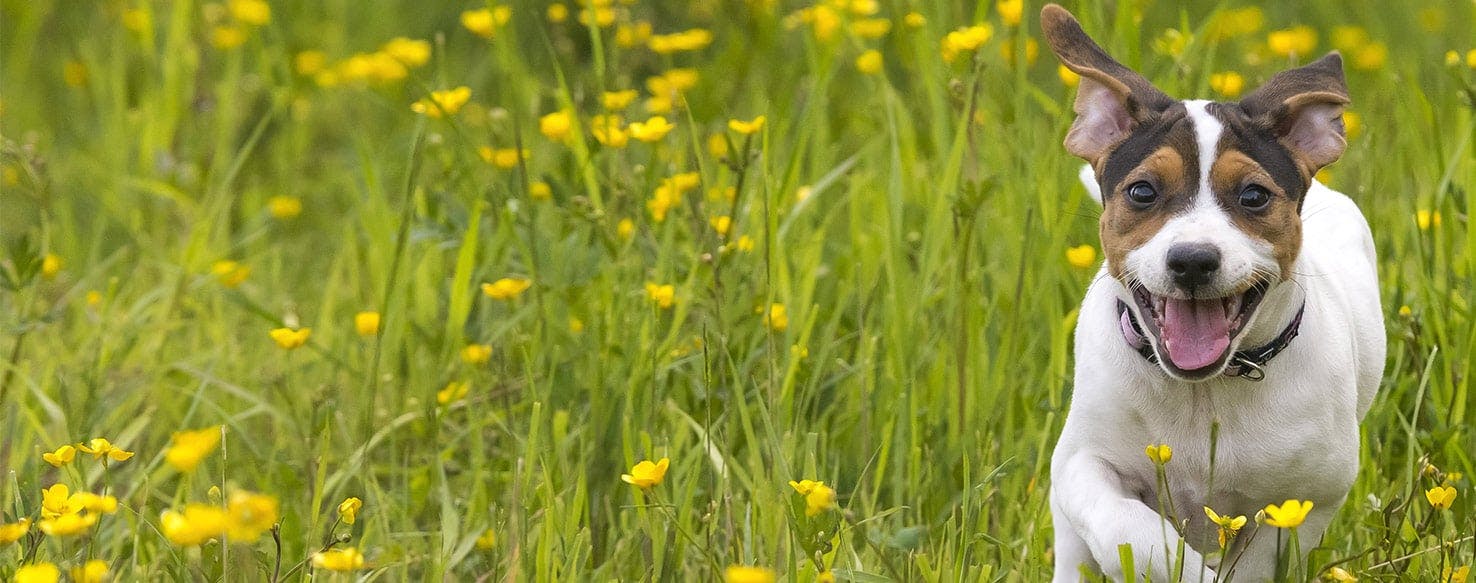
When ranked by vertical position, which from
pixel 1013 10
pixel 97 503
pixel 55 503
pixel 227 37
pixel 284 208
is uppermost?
pixel 1013 10

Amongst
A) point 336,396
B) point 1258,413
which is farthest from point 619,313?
point 1258,413

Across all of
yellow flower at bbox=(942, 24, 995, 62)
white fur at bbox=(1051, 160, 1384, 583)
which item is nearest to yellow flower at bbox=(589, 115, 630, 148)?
yellow flower at bbox=(942, 24, 995, 62)

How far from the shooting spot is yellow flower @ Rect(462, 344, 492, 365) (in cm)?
407

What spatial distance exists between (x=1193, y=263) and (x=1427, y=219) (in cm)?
169

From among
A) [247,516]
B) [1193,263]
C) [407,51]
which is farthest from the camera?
[407,51]

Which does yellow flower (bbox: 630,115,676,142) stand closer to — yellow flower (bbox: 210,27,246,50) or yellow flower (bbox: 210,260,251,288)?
yellow flower (bbox: 210,260,251,288)

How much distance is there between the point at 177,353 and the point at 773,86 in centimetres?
239

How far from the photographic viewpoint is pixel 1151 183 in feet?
10.2

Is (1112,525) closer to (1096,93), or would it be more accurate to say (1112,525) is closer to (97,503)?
(1096,93)

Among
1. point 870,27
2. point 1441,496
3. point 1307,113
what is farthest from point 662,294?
point 870,27

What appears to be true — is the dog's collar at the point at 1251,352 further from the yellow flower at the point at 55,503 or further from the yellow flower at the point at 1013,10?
the yellow flower at the point at 55,503

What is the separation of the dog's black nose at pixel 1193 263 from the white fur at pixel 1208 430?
0.12 feet

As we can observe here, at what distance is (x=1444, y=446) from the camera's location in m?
3.59

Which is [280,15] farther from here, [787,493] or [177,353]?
[787,493]
